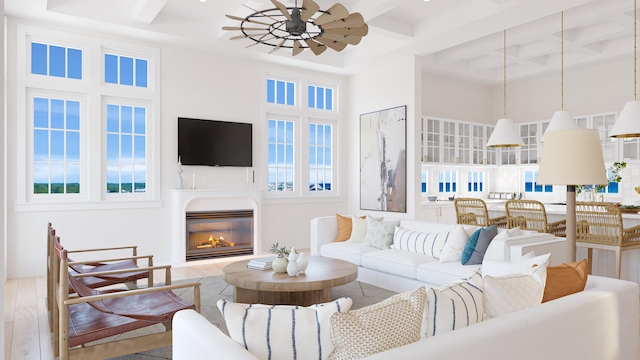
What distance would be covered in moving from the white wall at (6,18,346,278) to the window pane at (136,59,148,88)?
0.79ft

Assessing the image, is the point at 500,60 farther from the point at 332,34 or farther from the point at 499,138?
the point at 332,34

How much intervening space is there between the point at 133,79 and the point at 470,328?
583 centimetres

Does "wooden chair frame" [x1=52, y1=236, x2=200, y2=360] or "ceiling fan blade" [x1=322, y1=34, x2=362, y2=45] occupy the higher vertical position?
"ceiling fan blade" [x1=322, y1=34, x2=362, y2=45]

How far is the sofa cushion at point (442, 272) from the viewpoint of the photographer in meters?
3.89

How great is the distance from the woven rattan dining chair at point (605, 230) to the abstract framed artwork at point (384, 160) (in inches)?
103

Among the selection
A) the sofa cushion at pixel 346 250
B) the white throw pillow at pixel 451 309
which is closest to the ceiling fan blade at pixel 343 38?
the sofa cushion at pixel 346 250

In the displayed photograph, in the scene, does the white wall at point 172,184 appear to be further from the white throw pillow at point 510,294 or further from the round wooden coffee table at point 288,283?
the white throw pillow at point 510,294

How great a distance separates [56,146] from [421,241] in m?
4.70

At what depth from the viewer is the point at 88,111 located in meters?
5.70

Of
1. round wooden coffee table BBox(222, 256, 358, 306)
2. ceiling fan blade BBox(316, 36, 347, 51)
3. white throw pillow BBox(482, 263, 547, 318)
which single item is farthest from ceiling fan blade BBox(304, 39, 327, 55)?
white throw pillow BBox(482, 263, 547, 318)

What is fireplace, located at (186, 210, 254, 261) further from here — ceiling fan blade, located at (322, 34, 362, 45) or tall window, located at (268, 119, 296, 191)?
ceiling fan blade, located at (322, 34, 362, 45)

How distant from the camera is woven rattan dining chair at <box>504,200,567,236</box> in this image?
495 cm

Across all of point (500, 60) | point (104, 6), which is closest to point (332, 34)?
point (104, 6)

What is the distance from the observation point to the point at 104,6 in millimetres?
5418
